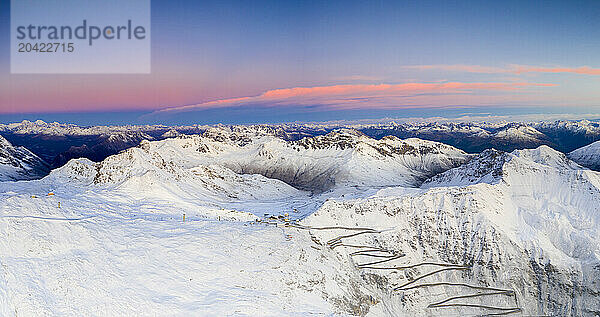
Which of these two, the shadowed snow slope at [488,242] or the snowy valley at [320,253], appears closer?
the snowy valley at [320,253]

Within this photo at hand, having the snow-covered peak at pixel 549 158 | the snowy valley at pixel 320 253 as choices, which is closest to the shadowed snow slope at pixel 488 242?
the snowy valley at pixel 320 253

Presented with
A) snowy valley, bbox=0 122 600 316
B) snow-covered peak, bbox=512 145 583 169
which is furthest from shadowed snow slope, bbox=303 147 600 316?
snow-covered peak, bbox=512 145 583 169

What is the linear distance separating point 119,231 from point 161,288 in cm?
1350

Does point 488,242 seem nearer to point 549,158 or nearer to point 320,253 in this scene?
point 320,253

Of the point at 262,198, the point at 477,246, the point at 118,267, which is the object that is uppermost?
the point at 118,267

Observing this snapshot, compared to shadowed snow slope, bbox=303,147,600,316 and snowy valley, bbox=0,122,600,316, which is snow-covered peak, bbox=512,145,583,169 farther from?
shadowed snow slope, bbox=303,147,600,316

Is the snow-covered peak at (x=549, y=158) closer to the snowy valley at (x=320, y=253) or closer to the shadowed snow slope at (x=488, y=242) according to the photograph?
the snowy valley at (x=320, y=253)

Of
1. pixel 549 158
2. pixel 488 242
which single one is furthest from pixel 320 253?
pixel 549 158

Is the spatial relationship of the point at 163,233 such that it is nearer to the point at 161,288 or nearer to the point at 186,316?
the point at 161,288

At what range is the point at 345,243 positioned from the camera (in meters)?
65.9

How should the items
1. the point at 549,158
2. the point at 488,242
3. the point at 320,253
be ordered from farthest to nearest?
1. the point at 549,158
2. the point at 488,242
3. the point at 320,253

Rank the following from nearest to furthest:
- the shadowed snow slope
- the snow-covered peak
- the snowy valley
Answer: the snowy valley → the shadowed snow slope → the snow-covered peak

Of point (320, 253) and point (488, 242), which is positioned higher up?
point (320, 253)

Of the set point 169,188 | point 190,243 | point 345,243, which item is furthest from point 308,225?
point 169,188
